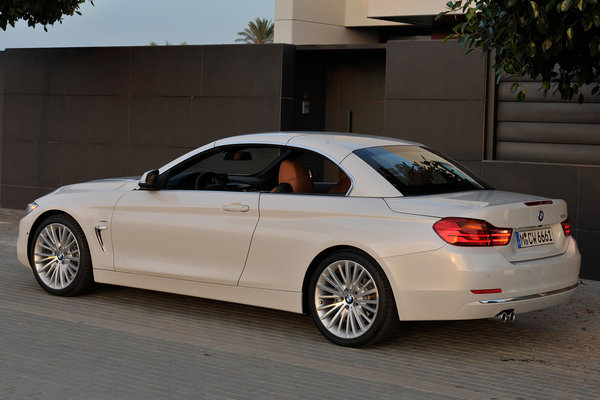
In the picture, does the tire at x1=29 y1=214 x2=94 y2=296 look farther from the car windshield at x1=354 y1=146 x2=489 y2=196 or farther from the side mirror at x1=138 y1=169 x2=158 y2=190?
the car windshield at x1=354 y1=146 x2=489 y2=196

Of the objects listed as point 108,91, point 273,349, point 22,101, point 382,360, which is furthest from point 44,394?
point 22,101

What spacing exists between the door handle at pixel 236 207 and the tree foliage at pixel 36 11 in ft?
24.8

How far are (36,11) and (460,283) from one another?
9683mm

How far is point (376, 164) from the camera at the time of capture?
700cm

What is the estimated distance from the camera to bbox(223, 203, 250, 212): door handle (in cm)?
727

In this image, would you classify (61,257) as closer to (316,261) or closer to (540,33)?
(316,261)

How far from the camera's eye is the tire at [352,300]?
21.6 ft

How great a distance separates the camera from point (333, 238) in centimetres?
675

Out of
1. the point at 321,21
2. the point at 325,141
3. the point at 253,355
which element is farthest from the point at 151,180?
the point at 321,21

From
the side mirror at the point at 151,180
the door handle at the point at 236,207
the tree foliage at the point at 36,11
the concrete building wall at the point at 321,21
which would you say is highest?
the concrete building wall at the point at 321,21

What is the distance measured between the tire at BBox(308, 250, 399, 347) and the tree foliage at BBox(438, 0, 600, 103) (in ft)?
6.57

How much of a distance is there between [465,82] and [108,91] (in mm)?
6424

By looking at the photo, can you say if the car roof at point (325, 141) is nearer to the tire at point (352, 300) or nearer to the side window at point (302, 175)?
the side window at point (302, 175)

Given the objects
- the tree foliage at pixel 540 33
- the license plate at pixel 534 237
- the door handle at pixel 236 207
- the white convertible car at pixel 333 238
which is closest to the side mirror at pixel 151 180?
the white convertible car at pixel 333 238
